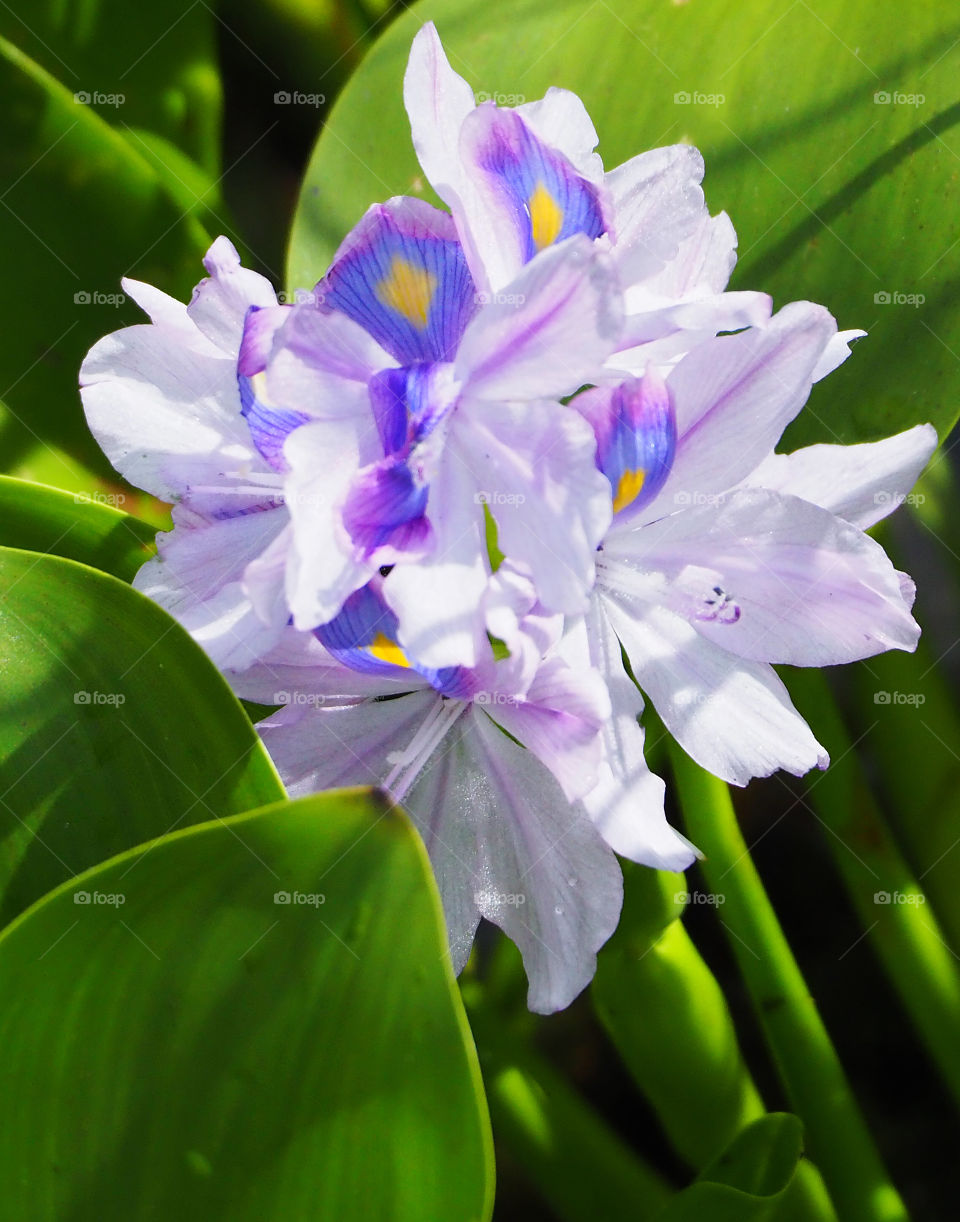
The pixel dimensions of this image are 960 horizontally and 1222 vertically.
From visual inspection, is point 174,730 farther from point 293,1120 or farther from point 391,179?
point 391,179

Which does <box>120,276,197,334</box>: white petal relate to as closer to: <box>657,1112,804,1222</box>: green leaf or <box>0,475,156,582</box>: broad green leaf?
<box>0,475,156,582</box>: broad green leaf

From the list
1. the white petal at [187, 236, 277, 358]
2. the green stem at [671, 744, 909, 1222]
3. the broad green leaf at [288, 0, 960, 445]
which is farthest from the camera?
the green stem at [671, 744, 909, 1222]

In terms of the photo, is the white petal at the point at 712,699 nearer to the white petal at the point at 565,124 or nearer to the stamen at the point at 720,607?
the stamen at the point at 720,607

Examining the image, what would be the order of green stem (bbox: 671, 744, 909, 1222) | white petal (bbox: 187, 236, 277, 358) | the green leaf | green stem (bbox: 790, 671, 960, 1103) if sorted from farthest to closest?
green stem (bbox: 790, 671, 960, 1103) < green stem (bbox: 671, 744, 909, 1222) < the green leaf < white petal (bbox: 187, 236, 277, 358)

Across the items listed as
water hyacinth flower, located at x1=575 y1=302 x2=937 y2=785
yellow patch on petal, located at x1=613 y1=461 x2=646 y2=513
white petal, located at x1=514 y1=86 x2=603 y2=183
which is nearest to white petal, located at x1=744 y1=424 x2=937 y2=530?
water hyacinth flower, located at x1=575 y1=302 x2=937 y2=785

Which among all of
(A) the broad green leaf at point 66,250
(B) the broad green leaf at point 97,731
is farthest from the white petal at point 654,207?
(A) the broad green leaf at point 66,250

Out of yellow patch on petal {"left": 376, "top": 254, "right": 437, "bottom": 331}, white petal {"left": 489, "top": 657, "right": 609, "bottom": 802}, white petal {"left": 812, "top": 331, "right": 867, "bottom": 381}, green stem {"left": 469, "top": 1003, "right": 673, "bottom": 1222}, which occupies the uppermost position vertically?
yellow patch on petal {"left": 376, "top": 254, "right": 437, "bottom": 331}

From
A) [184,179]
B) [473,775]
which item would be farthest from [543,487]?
[184,179]

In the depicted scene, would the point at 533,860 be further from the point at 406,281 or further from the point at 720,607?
the point at 406,281
